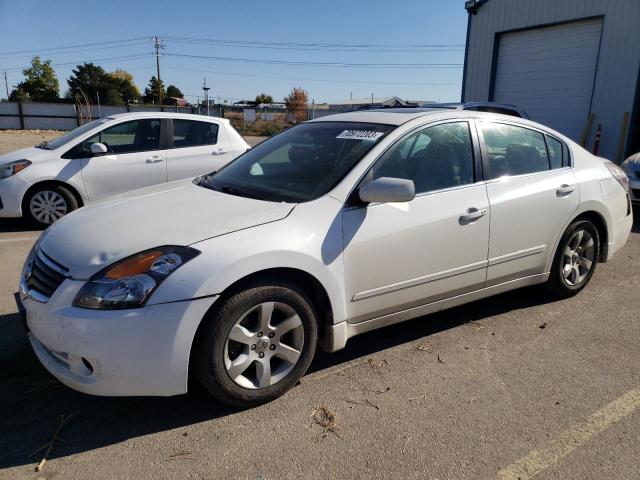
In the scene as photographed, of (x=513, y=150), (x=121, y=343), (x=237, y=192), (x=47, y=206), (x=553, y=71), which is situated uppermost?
(x=553, y=71)

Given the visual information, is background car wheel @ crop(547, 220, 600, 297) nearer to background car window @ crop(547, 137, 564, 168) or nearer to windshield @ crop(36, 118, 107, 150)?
background car window @ crop(547, 137, 564, 168)

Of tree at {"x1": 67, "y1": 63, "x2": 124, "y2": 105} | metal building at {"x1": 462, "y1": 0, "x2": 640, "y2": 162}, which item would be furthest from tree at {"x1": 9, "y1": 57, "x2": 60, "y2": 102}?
metal building at {"x1": 462, "y1": 0, "x2": 640, "y2": 162}

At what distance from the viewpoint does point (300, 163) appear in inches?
144

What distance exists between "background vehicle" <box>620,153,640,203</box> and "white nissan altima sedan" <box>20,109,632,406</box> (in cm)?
415

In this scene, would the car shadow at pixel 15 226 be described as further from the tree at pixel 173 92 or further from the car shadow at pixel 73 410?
the tree at pixel 173 92

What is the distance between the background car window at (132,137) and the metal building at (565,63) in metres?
10.4

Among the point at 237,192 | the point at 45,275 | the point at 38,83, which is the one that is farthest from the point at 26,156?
the point at 38,83

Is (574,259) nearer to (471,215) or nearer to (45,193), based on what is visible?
(471,215)

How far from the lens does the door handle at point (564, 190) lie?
4.14 meters

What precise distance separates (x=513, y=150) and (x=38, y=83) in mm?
73664

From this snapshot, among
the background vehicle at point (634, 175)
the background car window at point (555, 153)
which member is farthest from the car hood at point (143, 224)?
the background vehicle at point (634, 175)

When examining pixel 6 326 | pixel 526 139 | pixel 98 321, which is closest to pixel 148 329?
pixel 98 321

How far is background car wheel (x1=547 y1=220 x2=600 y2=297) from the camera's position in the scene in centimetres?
433

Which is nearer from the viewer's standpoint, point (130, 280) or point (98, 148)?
point (130, 280)
